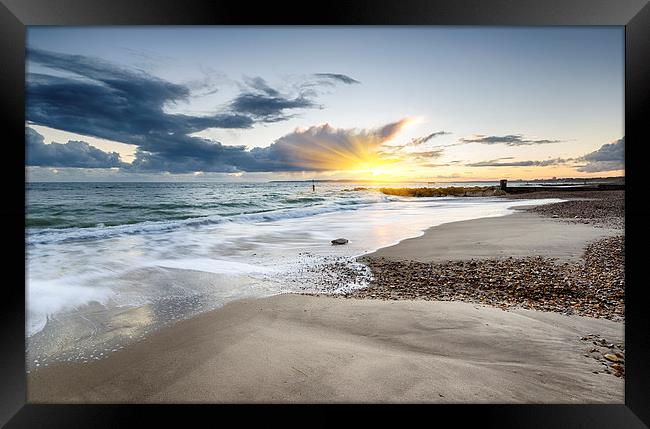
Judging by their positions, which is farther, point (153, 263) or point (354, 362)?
point (153, 263)

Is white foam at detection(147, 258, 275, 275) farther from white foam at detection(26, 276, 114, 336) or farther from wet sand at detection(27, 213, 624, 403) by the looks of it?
wet sand at detection(27, 213, 624, 403)

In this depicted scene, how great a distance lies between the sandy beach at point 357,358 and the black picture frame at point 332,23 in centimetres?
9

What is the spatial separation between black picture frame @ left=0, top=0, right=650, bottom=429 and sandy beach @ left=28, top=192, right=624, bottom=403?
0.30ft

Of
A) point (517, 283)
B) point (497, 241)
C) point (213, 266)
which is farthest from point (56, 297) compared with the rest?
point (497, 241)

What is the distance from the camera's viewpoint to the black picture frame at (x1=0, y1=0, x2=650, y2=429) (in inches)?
58.2

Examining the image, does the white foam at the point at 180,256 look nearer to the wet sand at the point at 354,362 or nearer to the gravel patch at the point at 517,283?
the wet sand at the point at 354,362

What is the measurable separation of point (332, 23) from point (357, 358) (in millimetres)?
1697

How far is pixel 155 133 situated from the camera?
39.9ft

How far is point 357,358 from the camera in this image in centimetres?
181

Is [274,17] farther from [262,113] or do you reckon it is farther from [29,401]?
[262,113]

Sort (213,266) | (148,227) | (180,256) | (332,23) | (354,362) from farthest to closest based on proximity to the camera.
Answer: (148,227) < (180,256) < (213,266) < (354,362) < (332,23)

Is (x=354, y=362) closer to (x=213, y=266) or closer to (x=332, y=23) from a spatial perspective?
(x=332, y=23)

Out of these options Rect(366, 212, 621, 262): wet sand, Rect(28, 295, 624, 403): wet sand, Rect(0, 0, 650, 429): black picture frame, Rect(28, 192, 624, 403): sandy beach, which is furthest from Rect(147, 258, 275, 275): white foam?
Rect(0, 0, 650, 429): black picture frame

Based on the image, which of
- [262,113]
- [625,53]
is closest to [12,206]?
[625,53]
